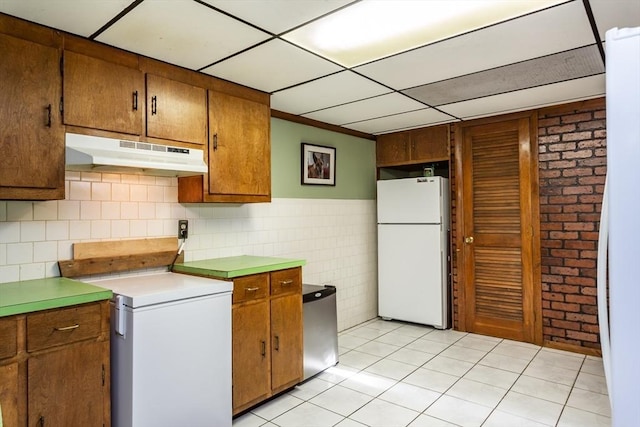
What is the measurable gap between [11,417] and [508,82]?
11.5 ft

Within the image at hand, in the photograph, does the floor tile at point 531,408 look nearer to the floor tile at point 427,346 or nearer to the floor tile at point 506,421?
the floor tile at point 506,421

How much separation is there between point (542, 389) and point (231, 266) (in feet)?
7.85

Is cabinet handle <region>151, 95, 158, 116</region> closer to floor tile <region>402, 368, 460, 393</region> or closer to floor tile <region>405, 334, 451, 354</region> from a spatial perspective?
floor tile <region>402, 368, 460, 393</region>

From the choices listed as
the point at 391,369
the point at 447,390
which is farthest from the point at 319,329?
the point at 447,390

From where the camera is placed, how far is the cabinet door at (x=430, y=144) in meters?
4.39

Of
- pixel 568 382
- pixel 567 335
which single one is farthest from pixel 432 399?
pixel 567 335

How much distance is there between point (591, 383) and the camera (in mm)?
3000

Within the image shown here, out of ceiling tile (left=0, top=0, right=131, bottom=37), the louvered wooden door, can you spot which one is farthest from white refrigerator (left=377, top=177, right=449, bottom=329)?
ceiling tile (left=0, top=0, right=131, bottom=37)

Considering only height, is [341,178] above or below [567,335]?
above

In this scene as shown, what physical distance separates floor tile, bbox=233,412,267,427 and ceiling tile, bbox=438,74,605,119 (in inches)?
116

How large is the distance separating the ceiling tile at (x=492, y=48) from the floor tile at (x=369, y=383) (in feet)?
7.37

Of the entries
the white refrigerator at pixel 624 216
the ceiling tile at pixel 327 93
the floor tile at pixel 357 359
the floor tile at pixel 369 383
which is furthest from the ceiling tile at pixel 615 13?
the floor tile at pixel 357 359

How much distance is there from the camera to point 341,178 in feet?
14.9

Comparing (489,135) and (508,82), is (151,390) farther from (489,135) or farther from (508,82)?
(489,135)
